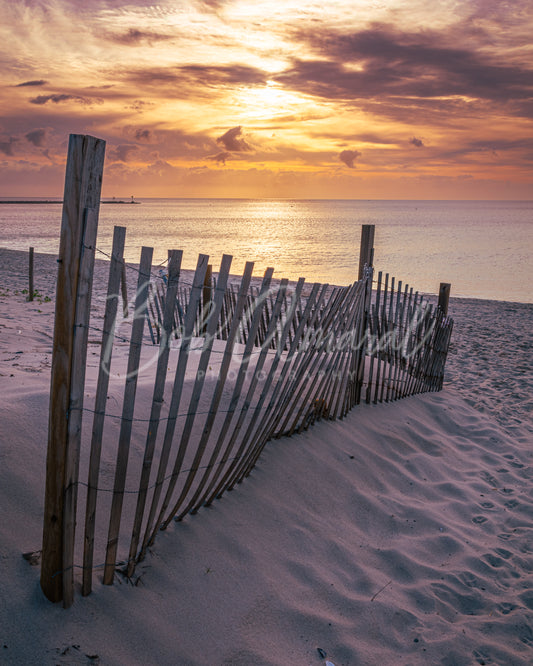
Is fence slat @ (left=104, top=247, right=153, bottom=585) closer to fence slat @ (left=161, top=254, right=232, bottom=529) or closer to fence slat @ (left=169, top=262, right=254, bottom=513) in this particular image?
fence slat @ (left=161, top=254, right=232, bottom=529)

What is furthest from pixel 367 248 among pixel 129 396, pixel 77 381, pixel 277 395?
pixel 77 381

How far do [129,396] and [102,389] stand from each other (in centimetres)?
12

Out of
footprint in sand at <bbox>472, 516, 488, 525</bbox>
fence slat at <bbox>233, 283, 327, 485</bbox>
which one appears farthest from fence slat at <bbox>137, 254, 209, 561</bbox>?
footprint in sand at <bbox>472, 516, 488, 525</bbox>

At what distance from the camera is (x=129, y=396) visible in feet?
6.65

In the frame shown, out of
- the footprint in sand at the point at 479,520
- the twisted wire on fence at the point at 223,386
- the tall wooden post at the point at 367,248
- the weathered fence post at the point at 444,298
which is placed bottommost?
the footprint in sand at the point at 479,520

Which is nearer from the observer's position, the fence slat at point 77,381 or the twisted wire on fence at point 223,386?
the fence slat at point 77,381

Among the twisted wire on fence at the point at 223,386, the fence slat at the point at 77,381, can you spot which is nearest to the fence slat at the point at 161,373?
the twisted wire on fence at the point at 223,386

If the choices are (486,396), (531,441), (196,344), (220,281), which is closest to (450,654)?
(220,281)

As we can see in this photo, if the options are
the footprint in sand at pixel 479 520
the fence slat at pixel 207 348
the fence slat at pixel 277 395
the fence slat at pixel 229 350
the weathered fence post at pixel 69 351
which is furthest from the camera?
the footprint in sand at pixel 479 520

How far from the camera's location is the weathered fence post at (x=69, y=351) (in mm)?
1747

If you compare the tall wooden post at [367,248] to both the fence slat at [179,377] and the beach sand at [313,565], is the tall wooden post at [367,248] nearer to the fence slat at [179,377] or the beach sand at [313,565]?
the beach sand at [313,565]

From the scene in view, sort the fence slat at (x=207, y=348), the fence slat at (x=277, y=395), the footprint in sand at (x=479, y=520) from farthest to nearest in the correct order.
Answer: the footprint in sand at (x=479, y=520), the fence slat at (x=277, y=395), the fence slat at (x=207, y=348)

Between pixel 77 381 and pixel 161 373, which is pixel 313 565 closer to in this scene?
pixel 161 373

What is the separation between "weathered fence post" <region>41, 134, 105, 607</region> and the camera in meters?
1.75
